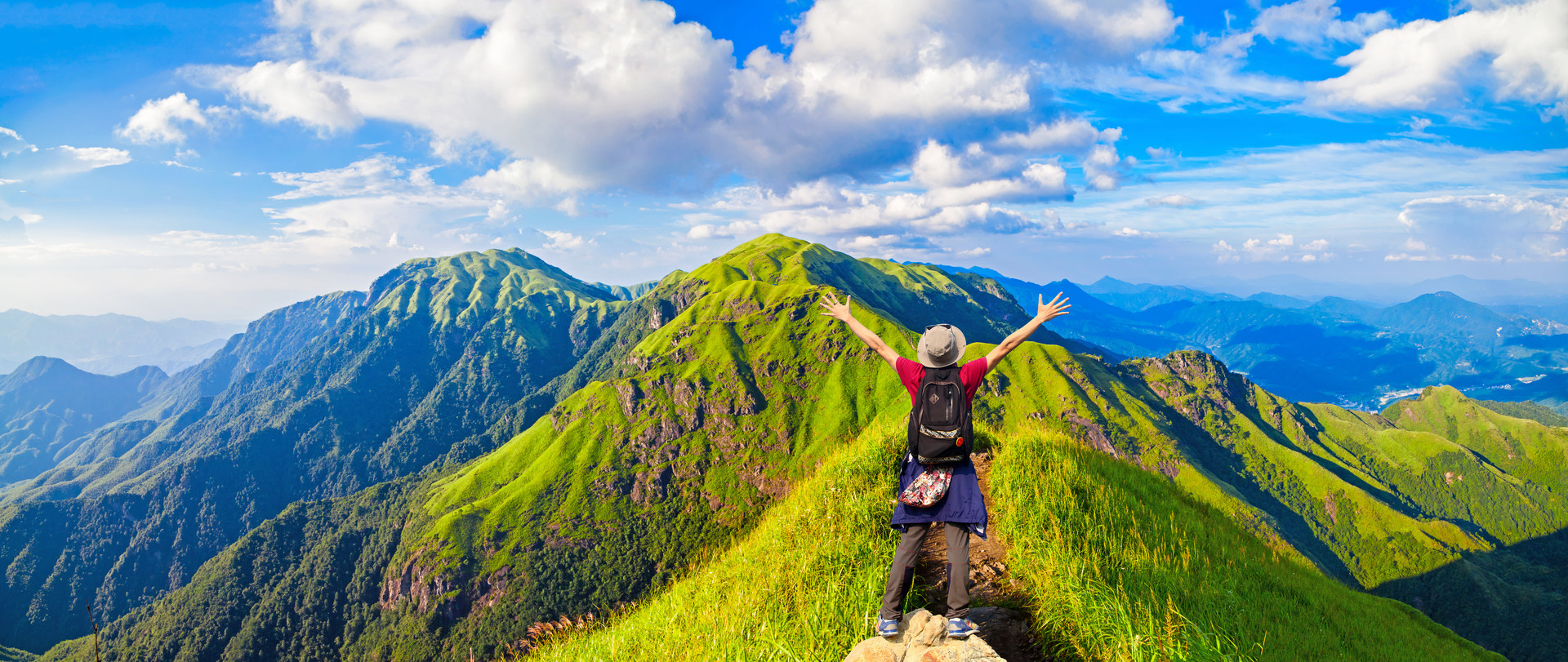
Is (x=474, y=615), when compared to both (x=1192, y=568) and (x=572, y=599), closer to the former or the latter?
(x=572, y=599)

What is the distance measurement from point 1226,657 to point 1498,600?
249230mm

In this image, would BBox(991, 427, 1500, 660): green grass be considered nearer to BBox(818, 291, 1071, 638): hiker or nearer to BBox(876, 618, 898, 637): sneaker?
BBox(818, 291, 1071, 638): hiker

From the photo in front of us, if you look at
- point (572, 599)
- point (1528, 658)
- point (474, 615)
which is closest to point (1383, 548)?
point (1528, 658)

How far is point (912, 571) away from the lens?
798 centimetres

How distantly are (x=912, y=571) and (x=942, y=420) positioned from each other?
7.17 feet

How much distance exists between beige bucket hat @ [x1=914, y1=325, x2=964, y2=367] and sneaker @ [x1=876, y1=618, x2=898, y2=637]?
11.9 feet

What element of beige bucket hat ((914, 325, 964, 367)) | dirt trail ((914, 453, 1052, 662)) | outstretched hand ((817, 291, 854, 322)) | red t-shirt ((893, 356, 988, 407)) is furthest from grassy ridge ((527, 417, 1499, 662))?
outstretched hand ((817, 291, 854, 322))

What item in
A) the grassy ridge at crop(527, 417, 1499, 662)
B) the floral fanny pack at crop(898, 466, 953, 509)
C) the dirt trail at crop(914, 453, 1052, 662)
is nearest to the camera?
the grassy ridge at crop(527, 417, 1499, 662)

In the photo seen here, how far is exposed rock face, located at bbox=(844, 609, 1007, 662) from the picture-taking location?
6625 millimetres

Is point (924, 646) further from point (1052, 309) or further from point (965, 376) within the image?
point (1052, 309)

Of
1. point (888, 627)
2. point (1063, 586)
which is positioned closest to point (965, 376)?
point (1063, 586)

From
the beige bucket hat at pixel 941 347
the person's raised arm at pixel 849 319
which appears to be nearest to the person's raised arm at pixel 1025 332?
the beige bucket hat at pixel 941 347

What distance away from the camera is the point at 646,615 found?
10633mm

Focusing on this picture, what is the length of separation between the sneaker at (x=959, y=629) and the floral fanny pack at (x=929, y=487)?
1.60 meters
